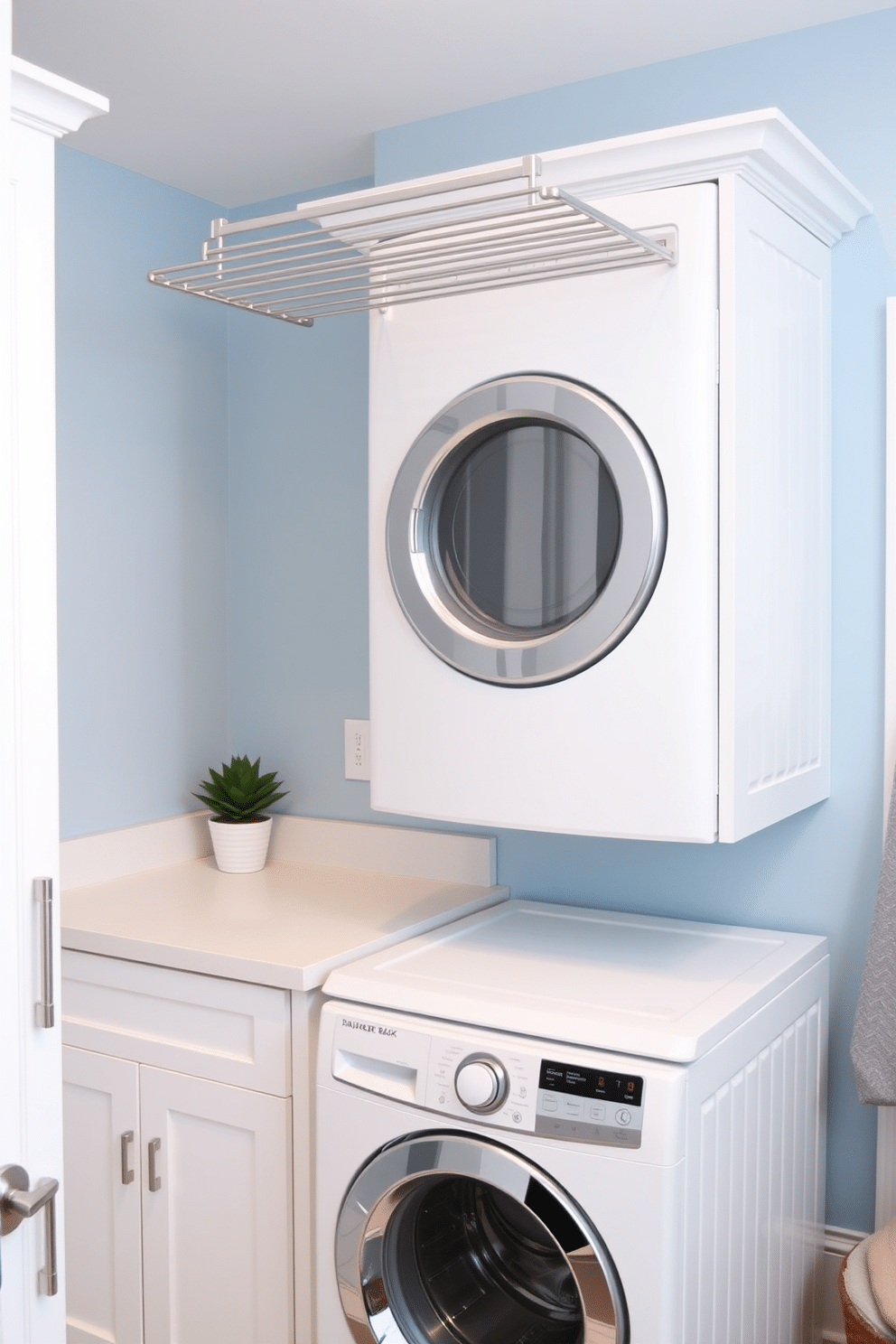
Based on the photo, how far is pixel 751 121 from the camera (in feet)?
5.37

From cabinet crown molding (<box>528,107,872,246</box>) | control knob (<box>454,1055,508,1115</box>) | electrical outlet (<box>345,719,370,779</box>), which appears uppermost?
cabinet crown molding (<box>528,107,872,246</box>)

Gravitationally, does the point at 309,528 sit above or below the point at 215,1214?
above

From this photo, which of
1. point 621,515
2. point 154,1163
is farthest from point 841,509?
point 154,1163

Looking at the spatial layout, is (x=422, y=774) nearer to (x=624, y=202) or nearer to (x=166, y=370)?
(x=624, y=202)

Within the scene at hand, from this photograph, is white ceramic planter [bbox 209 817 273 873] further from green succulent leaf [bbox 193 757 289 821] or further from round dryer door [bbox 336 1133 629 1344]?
round dryer door [bbox 336 1133 629 1344]

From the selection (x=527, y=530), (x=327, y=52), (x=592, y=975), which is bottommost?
(x=592, y=975)

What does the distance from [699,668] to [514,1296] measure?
0.97 meters

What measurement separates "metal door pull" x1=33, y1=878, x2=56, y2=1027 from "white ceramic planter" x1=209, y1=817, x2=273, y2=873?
1379mm

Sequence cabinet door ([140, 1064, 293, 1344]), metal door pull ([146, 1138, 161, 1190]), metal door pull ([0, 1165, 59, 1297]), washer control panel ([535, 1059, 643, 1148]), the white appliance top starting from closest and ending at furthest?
Answer: metal door pull ([0, 1165, 59, 1297]) → washer control panel ([535, 1059, 643, 1148]) → the white appliance top → cabinet door ([140, 1064, 293, 1344]) → metal door pull ([146, 1138, 161, 1190])

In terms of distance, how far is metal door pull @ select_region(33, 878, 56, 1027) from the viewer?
47.7 inches

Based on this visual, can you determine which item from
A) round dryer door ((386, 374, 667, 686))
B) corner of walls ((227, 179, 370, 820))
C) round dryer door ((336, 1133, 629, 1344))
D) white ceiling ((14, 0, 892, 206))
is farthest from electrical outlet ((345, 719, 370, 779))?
white ceiling ((14, 0, 892, 206))

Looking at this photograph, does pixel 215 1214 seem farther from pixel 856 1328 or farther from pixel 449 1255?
pixel 856 1328

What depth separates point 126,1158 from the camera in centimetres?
203

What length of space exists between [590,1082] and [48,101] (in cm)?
131
